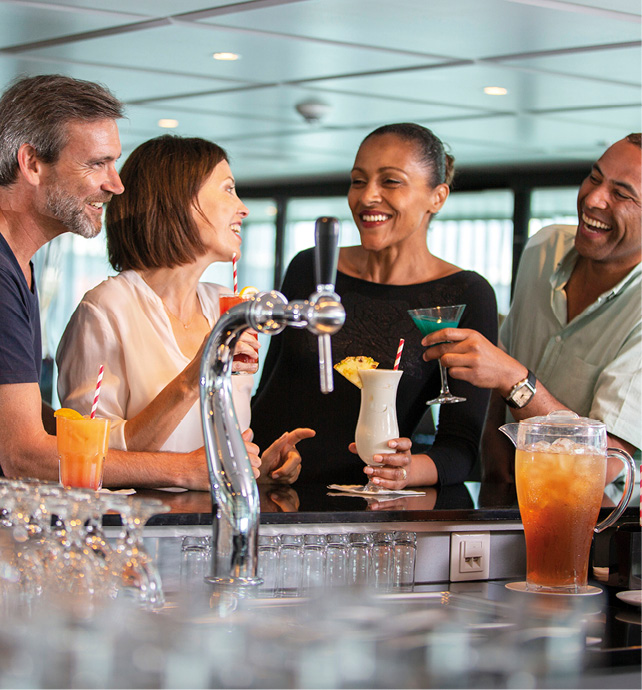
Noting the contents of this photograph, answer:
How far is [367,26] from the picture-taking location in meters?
4.46

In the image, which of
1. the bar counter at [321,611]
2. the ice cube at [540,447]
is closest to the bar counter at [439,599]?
the bar counter at [321,611]

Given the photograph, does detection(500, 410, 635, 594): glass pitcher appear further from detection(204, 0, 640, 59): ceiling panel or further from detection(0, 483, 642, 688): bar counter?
detection(204, 0, 640, 59): ceiling panel

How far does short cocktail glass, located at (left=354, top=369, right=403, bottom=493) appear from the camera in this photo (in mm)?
2139

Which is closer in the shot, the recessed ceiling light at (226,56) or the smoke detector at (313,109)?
the recessed ceiling light at (226,56)

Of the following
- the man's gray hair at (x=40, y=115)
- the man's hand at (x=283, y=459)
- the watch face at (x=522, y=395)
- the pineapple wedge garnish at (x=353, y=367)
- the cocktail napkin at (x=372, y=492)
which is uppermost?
the man's gray hair at (x=40, y=115)

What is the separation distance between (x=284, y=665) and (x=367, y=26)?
373cm

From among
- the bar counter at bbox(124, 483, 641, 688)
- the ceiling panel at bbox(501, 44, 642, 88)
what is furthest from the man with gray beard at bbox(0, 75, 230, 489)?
the ceiling panel at bbox(501, 44, 642, 88)

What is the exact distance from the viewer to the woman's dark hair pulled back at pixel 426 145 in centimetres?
271

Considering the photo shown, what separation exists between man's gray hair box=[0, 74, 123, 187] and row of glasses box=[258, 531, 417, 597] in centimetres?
110

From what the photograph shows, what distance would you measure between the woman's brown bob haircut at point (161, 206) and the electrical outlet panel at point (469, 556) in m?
1.06

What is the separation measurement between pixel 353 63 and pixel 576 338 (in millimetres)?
2917

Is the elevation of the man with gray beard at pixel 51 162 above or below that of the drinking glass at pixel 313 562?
above

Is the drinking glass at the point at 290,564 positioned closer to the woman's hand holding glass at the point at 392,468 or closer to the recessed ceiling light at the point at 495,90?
the woman's hand holding glass at the point at 392,468

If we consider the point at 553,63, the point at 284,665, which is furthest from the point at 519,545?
the point at 553,63
